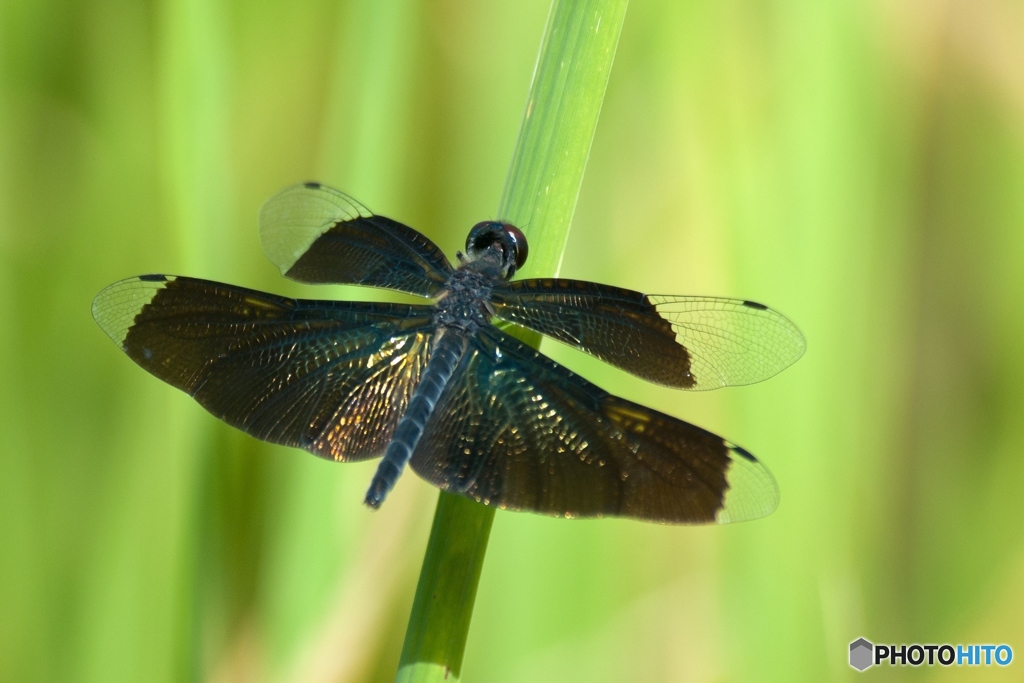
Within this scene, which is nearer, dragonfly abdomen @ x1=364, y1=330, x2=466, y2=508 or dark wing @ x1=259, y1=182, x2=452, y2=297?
dragonfly abdomen @ x1=364, y1=330, x2=466, y2=508

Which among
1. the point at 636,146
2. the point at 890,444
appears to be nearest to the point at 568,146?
the point at 636,146

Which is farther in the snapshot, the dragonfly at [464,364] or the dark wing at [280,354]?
the dark wing at [280,354]

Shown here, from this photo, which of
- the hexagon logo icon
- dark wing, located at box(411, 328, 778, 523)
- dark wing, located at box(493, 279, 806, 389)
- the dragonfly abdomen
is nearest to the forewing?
dark wing, located at box(493, 279, 806, 389)

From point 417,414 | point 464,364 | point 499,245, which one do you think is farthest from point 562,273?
point 417,414

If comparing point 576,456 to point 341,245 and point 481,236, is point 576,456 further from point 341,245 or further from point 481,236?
point 341,245

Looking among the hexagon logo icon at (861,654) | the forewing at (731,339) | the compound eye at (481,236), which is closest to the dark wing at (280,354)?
the compound eye at (481,236)

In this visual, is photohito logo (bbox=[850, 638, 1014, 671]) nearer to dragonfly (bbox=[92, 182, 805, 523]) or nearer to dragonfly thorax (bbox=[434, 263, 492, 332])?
dragonfly (bbox=[92, 182, 805, 523])

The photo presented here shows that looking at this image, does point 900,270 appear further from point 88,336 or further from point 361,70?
point 88,336

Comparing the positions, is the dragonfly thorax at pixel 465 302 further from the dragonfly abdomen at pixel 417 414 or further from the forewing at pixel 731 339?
the forewing at pixel 731 339
